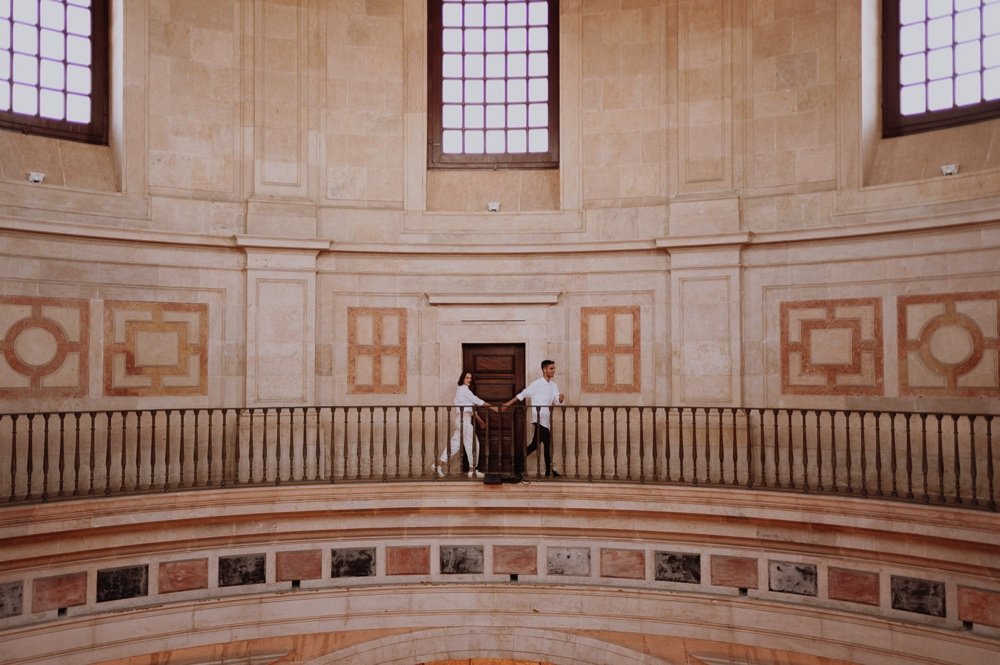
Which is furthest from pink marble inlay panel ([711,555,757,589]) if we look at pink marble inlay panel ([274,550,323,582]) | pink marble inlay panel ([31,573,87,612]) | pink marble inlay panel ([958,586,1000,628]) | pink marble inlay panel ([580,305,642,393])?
pink marble inlay panel ([31,573,87,612])

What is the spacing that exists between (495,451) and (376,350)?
7.20 feet

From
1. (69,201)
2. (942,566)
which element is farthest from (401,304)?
(942,566)

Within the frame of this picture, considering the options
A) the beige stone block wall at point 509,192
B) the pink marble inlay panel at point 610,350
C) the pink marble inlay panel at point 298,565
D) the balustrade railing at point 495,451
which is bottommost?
the pink marble inlay panel at point 298,565

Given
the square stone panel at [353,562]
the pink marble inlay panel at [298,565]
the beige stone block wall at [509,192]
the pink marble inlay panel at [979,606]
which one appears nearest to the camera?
the pink marble inlay panel at [979,606]

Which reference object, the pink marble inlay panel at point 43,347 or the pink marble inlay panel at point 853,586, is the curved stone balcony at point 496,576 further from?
the pink marble inlay panel at point 43,347

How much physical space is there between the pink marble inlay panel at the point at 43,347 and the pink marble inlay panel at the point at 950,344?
9.76 m

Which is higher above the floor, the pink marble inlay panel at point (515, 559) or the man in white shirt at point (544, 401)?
the man in white shirt at point (544, 401)

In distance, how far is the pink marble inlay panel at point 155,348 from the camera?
9703 mm

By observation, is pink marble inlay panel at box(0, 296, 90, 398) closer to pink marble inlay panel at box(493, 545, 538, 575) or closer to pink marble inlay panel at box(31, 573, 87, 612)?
pink marble inlay panel at box(31, 573, 87, 612)

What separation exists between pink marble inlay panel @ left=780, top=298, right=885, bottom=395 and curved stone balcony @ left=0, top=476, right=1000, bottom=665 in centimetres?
197

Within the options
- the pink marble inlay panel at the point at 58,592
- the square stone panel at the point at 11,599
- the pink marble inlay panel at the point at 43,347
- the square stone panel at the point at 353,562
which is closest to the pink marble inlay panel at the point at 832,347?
the square stone panel at the point at 353,562

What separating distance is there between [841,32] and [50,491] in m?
10.8

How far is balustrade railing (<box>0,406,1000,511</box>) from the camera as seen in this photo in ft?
28.2

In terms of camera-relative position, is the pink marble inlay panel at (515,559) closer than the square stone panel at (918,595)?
No
